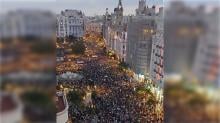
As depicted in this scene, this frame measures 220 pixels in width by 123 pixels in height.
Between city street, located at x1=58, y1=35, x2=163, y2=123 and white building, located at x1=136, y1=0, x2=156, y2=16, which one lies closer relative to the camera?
city street, located at x1=58, y1=35, x2=163, y2=123

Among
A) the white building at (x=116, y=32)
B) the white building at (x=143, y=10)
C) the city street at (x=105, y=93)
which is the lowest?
the city street at (x=105, y=93)

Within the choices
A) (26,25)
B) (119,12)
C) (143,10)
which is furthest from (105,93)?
(26,25)

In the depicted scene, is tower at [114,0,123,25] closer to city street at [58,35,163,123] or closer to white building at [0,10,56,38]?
city street at [58,35,163,123]

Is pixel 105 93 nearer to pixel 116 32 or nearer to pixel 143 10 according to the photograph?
pixel 116 32

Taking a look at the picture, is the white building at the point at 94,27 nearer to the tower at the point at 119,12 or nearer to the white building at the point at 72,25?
the white building at the point at 72,25

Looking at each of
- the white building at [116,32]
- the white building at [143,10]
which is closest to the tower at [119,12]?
the white building at [116,32]

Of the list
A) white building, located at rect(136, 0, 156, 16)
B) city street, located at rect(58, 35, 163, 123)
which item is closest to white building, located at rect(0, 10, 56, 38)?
city street, located at rect(58, 35, 163, 123)

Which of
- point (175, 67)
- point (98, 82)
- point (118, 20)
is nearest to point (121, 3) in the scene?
point (118, 20)
